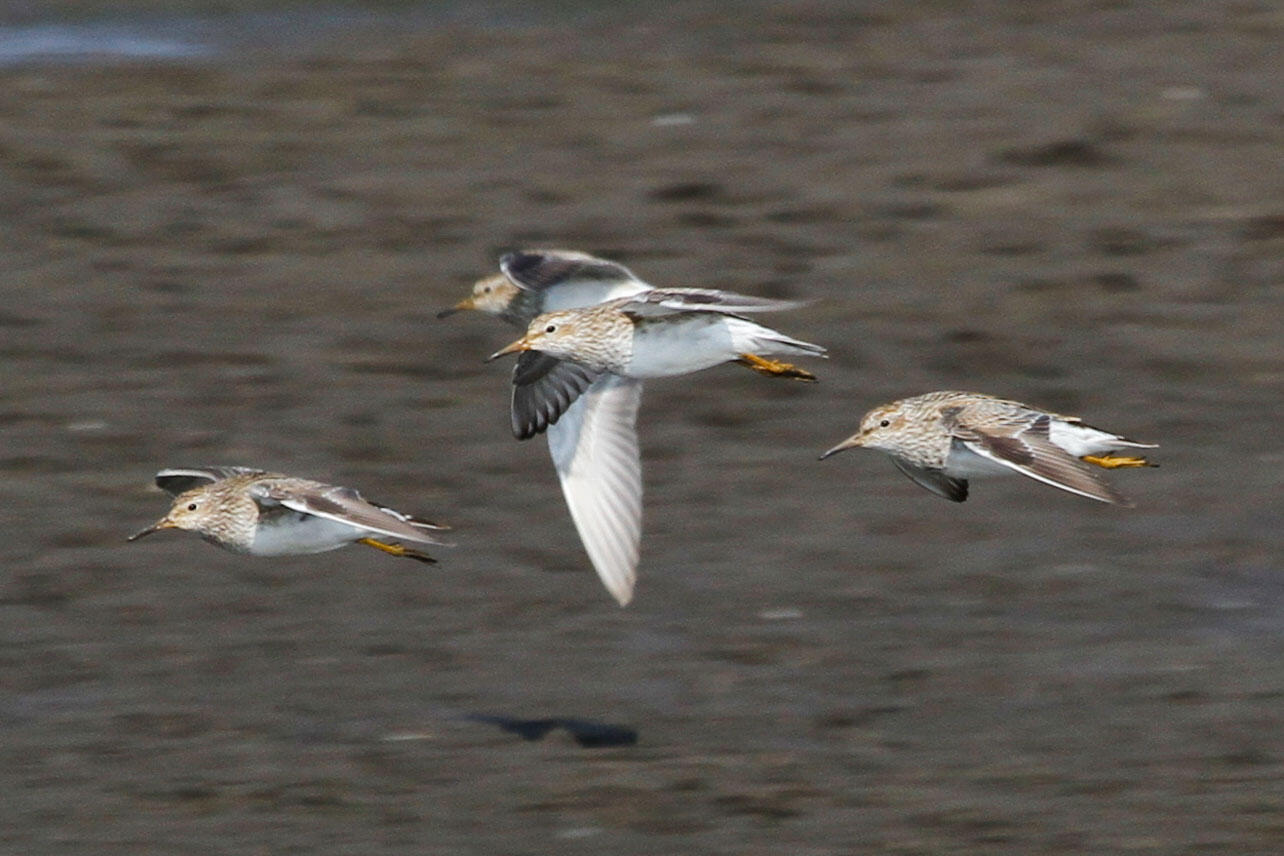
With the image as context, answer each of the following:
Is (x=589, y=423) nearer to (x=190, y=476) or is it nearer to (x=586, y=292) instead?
(x=586, y=292)

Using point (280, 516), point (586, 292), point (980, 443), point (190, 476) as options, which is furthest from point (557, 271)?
point (980, 443)

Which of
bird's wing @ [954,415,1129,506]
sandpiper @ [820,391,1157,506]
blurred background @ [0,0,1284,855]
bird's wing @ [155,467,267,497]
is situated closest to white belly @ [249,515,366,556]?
bird's wing @ [155,467,267,497]

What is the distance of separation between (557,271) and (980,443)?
255 centimetres

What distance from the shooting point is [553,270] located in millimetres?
10680

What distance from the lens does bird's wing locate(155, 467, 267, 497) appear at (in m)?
9.46

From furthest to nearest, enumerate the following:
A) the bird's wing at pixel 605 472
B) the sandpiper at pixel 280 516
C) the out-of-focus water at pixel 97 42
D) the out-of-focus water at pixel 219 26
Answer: the out-of-focus water at pixel 219 26
the out-of-focus water at pixel 97 42
the bird's wing at pixel 605 472
the sandpiper at pixel 280 516

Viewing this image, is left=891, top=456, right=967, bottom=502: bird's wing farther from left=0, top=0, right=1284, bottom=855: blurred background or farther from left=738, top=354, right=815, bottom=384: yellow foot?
left=0, top=0, right=1284, bottom=855: blurred background

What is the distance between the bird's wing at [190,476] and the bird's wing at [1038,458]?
2.71 meters

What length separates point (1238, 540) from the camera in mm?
11500

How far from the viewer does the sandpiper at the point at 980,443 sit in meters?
8.61

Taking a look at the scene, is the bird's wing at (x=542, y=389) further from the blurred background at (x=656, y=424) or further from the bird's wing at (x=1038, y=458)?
the bird's wing at (x=1038, y=458)

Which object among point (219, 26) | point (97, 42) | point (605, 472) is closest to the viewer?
point (605, 472)

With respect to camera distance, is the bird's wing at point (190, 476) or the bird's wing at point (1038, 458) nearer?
the bird's wing at point (1038, 458)

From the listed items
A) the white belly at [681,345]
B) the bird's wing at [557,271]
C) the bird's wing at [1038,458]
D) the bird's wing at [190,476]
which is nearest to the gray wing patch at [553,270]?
the bird's wing at [557,271]
